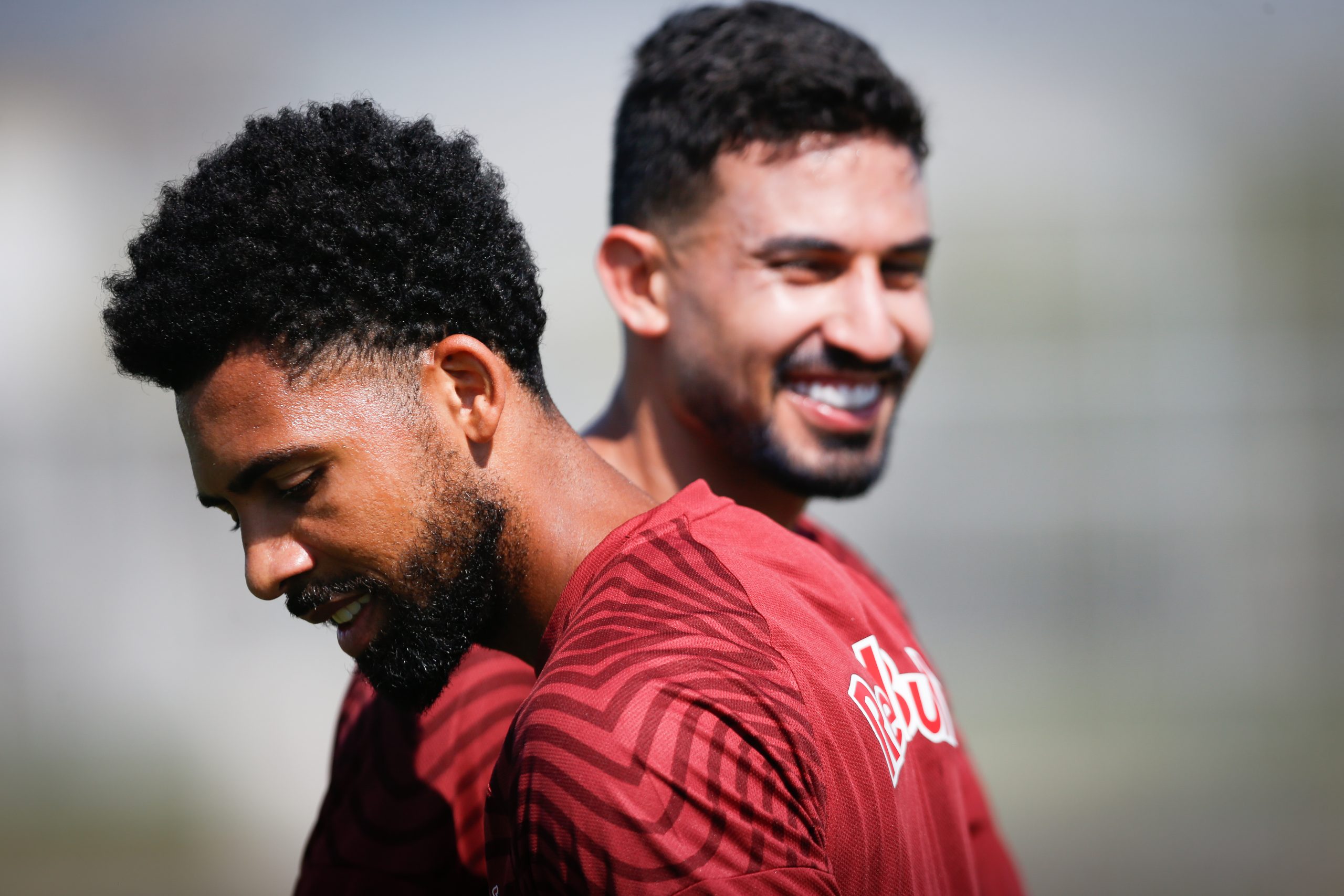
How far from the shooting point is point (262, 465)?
1585mm

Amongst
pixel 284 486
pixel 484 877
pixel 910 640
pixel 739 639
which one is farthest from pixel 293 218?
pixel 910 640

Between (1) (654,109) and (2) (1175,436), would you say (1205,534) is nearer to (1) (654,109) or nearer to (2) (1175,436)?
(2) (1175,436)

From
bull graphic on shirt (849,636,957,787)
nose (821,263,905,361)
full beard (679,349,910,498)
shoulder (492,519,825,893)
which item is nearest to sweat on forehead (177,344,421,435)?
shoulder (492,519,825,893)

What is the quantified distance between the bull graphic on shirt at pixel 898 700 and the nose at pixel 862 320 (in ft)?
2.36

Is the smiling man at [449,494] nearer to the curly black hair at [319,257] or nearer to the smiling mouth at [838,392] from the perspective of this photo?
the curly black hair at [319,257]

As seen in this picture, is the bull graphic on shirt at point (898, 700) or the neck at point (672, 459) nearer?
the bull graphic on shirt at point (898, 700)

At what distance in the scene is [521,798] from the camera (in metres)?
1.28

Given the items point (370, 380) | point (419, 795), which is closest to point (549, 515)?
point (370, 380)

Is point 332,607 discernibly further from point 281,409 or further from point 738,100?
point 738,100

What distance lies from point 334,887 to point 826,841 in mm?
910

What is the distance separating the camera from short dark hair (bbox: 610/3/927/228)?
2605 mm

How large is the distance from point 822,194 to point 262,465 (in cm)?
141

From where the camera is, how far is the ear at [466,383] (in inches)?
63.6

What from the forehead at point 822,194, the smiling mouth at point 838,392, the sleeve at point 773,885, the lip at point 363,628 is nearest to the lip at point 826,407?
the smiling mouth at point 838,392
